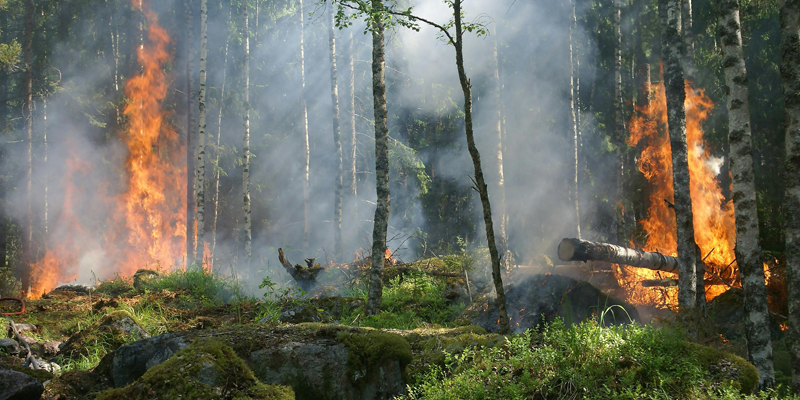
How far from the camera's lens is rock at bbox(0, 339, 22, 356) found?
563cm

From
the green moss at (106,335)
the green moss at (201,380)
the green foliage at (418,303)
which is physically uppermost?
the green moss at (201,380)

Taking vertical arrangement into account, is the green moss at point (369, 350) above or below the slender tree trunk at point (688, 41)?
below

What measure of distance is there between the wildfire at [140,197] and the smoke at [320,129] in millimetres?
190

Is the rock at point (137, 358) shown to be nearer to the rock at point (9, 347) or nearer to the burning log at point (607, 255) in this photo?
the rock at point (9, 347)

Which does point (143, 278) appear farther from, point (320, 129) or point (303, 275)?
point (320, 129)

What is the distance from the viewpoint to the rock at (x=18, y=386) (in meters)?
3.46

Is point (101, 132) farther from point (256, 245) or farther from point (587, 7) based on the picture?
point (587, 7)

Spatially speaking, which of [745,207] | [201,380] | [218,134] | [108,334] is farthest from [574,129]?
[201,380]

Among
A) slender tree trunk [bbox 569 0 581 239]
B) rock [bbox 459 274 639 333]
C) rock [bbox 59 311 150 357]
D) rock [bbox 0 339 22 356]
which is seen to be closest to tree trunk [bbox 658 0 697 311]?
rock [bbox 459 274 639 333]

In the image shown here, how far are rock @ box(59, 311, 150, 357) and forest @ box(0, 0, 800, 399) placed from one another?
4cm

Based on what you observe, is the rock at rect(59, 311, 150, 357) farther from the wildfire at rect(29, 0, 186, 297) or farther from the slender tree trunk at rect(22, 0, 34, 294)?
the wildfire at rect(29, 0, 186, 297)

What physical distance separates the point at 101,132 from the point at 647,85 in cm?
2354

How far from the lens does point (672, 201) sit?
601 inches

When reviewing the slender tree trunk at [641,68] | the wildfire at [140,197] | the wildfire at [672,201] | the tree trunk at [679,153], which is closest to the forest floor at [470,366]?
the tree trunk at [679,153]
